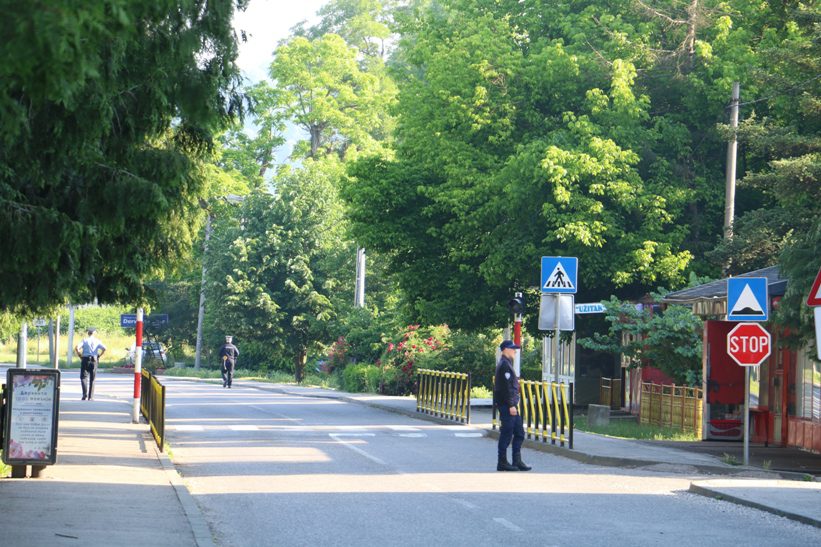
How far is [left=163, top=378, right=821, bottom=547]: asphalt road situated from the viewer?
11875 millimetres

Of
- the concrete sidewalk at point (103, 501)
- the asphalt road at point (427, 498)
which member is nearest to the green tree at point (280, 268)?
the asphalt road at point (427, 498)

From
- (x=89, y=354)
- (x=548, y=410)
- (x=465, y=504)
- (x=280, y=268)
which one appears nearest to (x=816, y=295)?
(x=465, y=504)

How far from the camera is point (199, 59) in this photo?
948 centimetres

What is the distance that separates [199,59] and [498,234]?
24.8 m

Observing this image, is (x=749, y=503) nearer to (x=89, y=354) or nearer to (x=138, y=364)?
(x=138, y=364)

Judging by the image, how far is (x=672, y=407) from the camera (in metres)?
28.0

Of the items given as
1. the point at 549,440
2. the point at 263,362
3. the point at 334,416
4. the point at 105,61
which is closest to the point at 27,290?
the point at 105,61

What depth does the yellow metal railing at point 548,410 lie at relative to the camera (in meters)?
22.0

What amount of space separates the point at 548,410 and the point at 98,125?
15.5m

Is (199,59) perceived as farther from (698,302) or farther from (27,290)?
(698,302)

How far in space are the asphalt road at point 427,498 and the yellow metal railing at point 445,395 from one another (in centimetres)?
395

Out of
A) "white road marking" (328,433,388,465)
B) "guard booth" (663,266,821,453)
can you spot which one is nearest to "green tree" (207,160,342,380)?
"white road marking" (328,433,388,465)

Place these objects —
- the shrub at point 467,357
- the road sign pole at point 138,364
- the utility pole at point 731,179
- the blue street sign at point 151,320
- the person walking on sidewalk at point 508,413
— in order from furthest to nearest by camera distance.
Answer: the blue street sign at point 151,320
the shrub at point 467,357
the utility pole at point 731,179
the road sign pole at point 138,364
the person walking on sidewalk at point 508,413

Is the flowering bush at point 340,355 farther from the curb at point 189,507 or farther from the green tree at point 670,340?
the curb at point 189,507
